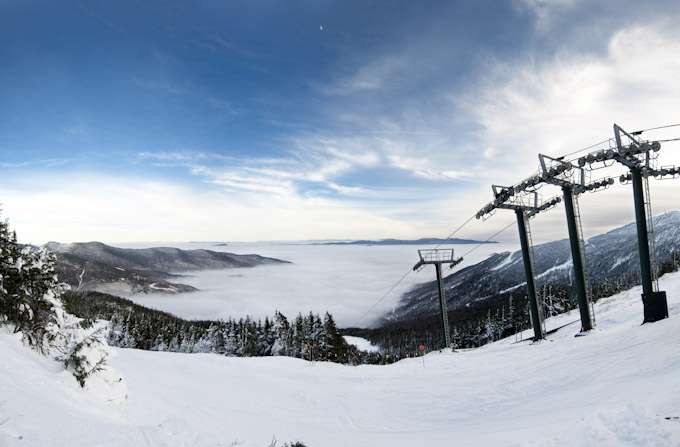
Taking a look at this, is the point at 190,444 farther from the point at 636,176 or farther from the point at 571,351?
the point at 636,176

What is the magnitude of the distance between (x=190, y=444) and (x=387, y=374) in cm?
1514

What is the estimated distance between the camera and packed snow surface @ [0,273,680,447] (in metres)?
6.39

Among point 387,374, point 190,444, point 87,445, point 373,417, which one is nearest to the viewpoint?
point 87,445

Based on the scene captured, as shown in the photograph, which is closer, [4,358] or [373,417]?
[4,358]

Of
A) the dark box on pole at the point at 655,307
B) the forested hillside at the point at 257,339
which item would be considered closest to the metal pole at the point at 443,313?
the dark box on pole at the point at 655,307

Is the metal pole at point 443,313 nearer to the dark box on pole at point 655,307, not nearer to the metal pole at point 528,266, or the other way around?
the metal pole at point 528,266

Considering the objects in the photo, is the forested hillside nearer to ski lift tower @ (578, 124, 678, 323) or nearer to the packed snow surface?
the packed snow surface

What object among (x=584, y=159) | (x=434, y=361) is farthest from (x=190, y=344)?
(x=584, y=159)

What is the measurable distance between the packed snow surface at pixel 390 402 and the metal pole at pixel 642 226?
2.57m

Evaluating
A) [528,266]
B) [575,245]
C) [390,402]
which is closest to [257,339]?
[528,266]

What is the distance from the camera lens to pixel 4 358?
26.4 ft

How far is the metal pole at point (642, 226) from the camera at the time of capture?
17.3 meters

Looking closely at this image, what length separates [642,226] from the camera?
17.5 metres

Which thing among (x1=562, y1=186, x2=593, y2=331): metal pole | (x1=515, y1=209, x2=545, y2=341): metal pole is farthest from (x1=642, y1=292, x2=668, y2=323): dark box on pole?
(x1=515, y1=209, x2=545, y2=341): metal pole
